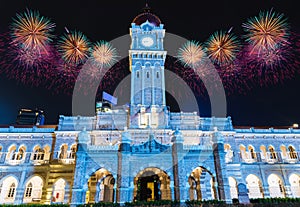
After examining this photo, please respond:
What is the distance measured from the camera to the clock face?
125 ft

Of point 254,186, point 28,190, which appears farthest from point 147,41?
point 28,190

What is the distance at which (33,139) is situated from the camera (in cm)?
3011

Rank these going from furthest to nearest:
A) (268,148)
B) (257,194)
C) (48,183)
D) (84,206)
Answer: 1. (268,148)
2. (257,194)
3. (48,183)
4. (84,206)

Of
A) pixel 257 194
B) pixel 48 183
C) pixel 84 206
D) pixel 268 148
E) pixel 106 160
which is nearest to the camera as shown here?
pixel 84 206

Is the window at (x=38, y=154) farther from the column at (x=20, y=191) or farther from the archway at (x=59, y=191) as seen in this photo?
the archway at (x=59, y=191)

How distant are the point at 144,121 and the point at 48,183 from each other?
15.2 m

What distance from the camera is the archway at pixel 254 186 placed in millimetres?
29794

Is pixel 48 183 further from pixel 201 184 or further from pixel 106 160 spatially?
pixel 201 184

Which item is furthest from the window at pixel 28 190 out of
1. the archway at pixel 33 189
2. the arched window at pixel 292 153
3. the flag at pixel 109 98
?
the arched window at pixel 292 153

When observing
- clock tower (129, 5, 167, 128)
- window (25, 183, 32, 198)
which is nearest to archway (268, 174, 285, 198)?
clock tower (129, 5, 167, 128)

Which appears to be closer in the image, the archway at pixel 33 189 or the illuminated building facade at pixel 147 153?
the illuminated building facade at pixel 147 153

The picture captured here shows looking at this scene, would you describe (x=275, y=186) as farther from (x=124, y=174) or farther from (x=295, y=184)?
(x=124, y=174)

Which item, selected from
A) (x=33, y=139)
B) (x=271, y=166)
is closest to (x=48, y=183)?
(x=33, y=139)

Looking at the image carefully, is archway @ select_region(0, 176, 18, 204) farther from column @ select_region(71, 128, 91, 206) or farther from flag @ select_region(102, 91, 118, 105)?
flag @ select_region(102, 91, 118, 105)
